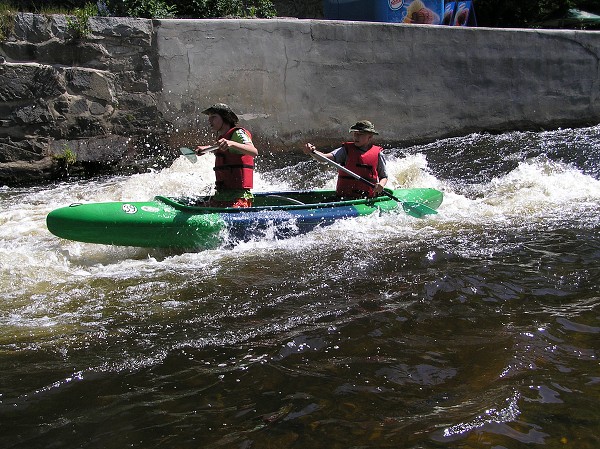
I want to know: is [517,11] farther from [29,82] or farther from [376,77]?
[29,82]

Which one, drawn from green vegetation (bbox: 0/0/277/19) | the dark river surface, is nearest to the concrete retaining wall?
green vegetation (bbox: 0/0/277/19)

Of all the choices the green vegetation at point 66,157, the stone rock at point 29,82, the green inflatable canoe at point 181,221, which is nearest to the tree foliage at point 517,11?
the stone rock at point 29,82

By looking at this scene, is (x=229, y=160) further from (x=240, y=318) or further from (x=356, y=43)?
(x=356, y=43)

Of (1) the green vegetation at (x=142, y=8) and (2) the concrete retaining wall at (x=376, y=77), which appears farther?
(2) the concrete retaining wall at (x=376, y=77)

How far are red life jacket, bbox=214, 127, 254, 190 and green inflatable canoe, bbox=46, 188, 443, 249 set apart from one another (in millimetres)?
331

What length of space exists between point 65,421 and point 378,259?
2640 millimetres

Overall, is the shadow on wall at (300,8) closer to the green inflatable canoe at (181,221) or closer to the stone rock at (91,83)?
the stone rock at (91,83)

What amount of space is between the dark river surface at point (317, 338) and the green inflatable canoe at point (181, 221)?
4.5 inches

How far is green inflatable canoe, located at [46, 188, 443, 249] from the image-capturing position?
187 inches

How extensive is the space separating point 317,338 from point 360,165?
2.96 metres

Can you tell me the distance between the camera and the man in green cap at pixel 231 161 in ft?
17.2

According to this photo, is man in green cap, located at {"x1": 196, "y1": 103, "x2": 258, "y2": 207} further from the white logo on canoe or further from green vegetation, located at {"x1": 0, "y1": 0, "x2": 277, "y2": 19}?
green vegetation, located at {"x1": 0, "y1": 0, "x2": 277, "y2": 19}

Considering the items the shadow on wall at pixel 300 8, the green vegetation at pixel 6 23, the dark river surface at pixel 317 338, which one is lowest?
the dark river surface at pixel 317 338

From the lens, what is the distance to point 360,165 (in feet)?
19.4
